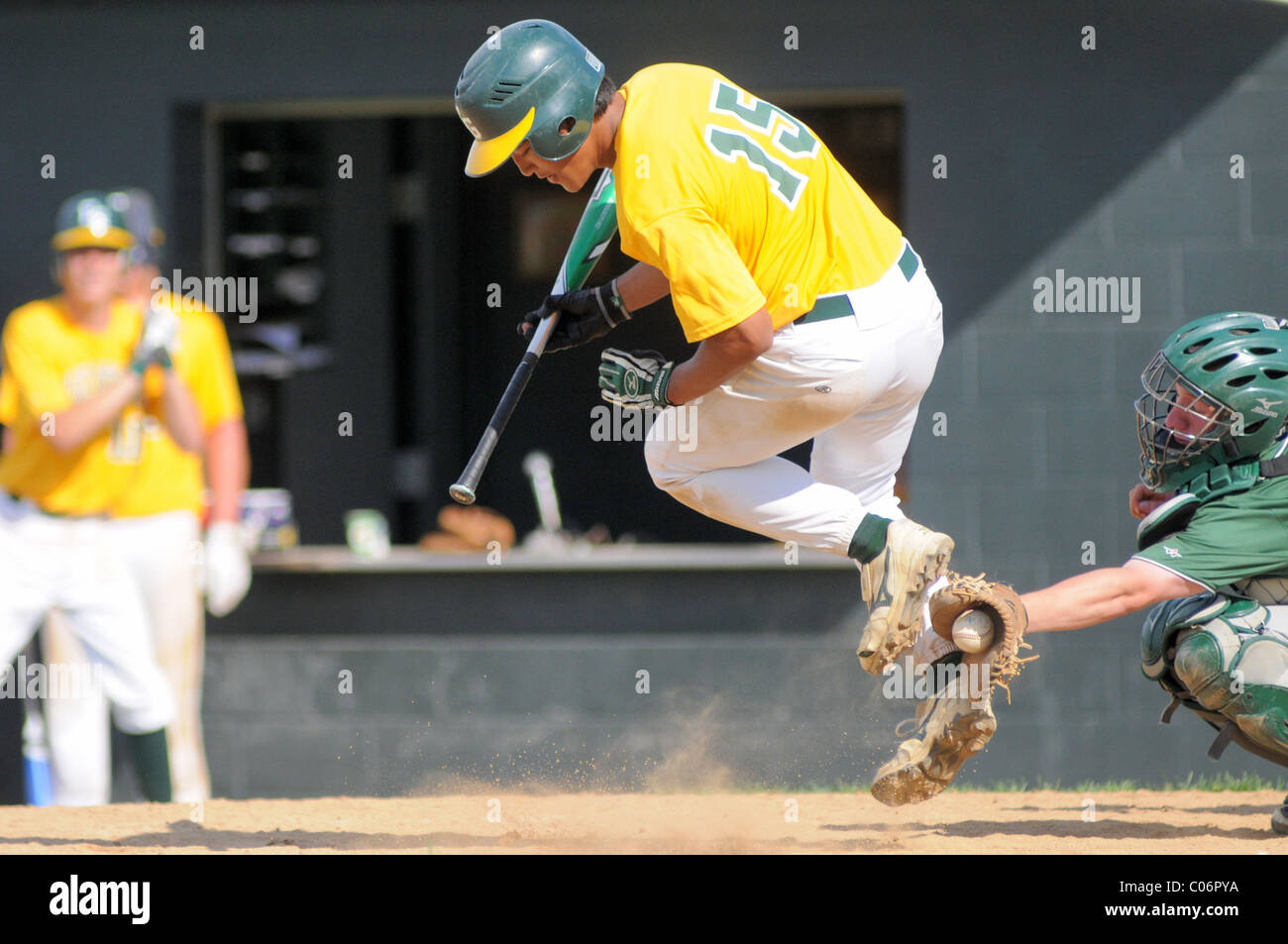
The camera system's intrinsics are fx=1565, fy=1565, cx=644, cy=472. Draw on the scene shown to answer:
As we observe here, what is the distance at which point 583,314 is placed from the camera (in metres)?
4.58

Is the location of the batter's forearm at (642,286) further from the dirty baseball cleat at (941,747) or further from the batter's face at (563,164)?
the dirty baseball cleat at (941,747)

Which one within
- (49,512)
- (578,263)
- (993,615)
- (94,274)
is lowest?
(993,615)

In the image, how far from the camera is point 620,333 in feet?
26.8

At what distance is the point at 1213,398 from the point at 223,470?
4.54m

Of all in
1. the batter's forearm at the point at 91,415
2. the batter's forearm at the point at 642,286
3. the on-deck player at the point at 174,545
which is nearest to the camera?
the batter's forearm at the point at 642,286

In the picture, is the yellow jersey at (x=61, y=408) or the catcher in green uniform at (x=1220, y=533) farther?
the yellow jersey at (x=61, y=408)

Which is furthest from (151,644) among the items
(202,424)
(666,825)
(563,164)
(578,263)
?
(563,164)

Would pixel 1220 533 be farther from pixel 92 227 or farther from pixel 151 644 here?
pixel 92 227

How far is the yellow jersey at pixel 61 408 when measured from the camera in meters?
6.96

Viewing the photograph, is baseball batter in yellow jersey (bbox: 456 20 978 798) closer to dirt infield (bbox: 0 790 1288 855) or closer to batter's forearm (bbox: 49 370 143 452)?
dirt infield (bbox: 0 790 1288 855)

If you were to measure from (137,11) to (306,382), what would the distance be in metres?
2.14

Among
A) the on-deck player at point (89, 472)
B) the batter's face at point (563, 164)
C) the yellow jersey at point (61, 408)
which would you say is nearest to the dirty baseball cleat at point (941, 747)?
the batter's face at point (563, 164)

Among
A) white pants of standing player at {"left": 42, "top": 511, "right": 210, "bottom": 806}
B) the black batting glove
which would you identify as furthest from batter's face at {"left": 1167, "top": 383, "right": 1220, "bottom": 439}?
white pants of standing player at {"left": 42, "top": 511, "right": 210, "bottom": 806}

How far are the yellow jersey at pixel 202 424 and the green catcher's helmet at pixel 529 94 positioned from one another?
3.40m
